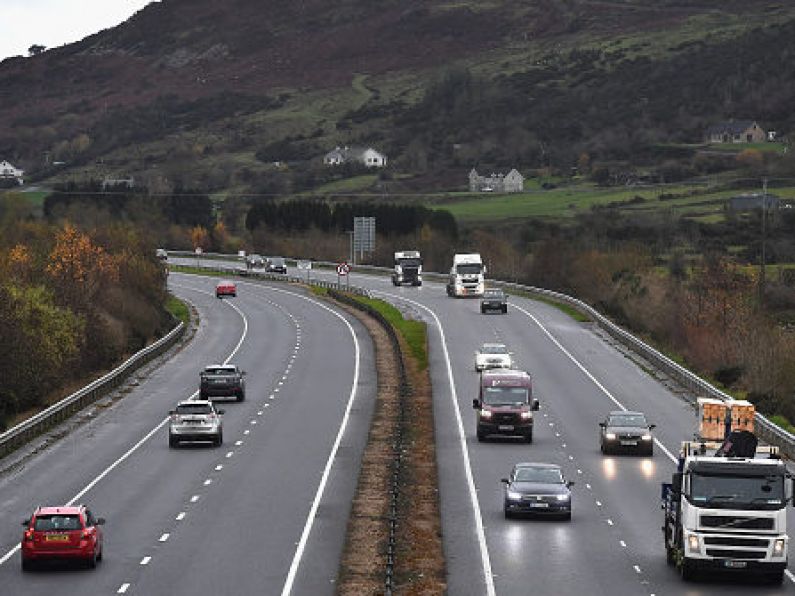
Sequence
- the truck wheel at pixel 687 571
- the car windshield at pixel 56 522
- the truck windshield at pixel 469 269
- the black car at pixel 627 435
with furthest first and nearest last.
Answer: the truck windshield at pixel 469 269 < the black car at pixel 627 435 < the car windshield at pixel 56 522 < the truck wheel at pixel 687 571

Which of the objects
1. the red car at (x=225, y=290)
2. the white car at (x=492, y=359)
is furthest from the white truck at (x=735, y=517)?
the red car at (x=225, y=290)

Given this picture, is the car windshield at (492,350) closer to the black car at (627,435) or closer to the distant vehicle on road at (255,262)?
the black car at (627,435)

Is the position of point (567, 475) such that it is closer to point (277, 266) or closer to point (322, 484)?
point (322, 484)

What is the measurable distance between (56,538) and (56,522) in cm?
37

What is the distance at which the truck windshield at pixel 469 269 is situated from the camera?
128 m

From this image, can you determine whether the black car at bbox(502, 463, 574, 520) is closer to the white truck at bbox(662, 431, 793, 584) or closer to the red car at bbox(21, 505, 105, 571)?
the white truck at bbox(662, 431, 793, 584)

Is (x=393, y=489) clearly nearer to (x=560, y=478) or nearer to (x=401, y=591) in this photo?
(x=560, y=478)

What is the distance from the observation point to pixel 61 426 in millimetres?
66188

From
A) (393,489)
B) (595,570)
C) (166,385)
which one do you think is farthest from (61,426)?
(595,570)

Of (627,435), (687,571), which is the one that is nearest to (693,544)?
(687,571)

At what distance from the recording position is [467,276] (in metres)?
129

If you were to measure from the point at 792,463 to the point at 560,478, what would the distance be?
45.5ft

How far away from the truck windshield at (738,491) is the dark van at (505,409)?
82.0 feet

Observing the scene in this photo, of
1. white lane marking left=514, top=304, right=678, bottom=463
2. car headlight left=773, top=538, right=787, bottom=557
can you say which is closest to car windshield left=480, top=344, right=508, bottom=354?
white lane marking left=514, top=304, right=678, bottom=463
